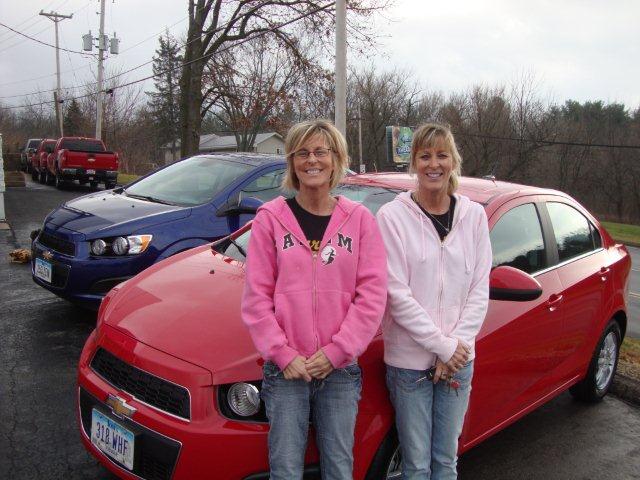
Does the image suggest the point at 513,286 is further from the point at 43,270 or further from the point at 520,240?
the point at 43,270

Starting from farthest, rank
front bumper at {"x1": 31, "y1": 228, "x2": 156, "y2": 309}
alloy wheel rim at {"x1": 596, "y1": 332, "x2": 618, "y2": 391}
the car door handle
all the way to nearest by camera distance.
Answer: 1. front bumper at {"x1": 31, "y1": 228, "x2": 156, "y2": 309}
2. alloy wheel rim at {"x1": 596, "y1": 332, "x2": 618, "y2": 391}
3. the car door handle

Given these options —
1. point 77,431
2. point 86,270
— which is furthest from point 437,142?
point 86,270

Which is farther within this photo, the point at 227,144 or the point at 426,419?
the point at 227,144

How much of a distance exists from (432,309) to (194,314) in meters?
1.04

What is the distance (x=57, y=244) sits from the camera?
16.0ft

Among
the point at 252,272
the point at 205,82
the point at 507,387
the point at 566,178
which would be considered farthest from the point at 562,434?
the point at 566,178

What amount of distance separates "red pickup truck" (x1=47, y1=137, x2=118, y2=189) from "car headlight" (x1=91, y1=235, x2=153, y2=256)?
52.3 ft

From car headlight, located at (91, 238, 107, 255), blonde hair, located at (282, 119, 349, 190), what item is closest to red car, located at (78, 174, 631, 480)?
Result: blonde hair, located at (282, 119, 349, 190)

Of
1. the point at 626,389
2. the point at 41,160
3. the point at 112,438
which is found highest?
the point at 41,160

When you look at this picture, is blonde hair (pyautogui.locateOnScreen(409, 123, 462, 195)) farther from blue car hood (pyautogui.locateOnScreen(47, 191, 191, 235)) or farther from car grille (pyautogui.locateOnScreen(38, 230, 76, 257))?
car grille (pyautogui.locateOnScreen(38, 230, 76, 257))

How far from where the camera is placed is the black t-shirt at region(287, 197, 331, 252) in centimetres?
205

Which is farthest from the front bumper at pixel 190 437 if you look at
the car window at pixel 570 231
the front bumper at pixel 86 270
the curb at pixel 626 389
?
the curb at pixel 626 389

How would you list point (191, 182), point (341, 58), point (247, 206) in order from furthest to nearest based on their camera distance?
point (341, 58) < point (191, 182) < point (247, 206)

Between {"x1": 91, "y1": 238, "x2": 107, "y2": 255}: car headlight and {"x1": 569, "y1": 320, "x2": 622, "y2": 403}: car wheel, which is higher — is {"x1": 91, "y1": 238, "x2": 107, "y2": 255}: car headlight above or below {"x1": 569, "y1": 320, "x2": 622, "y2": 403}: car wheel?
above
